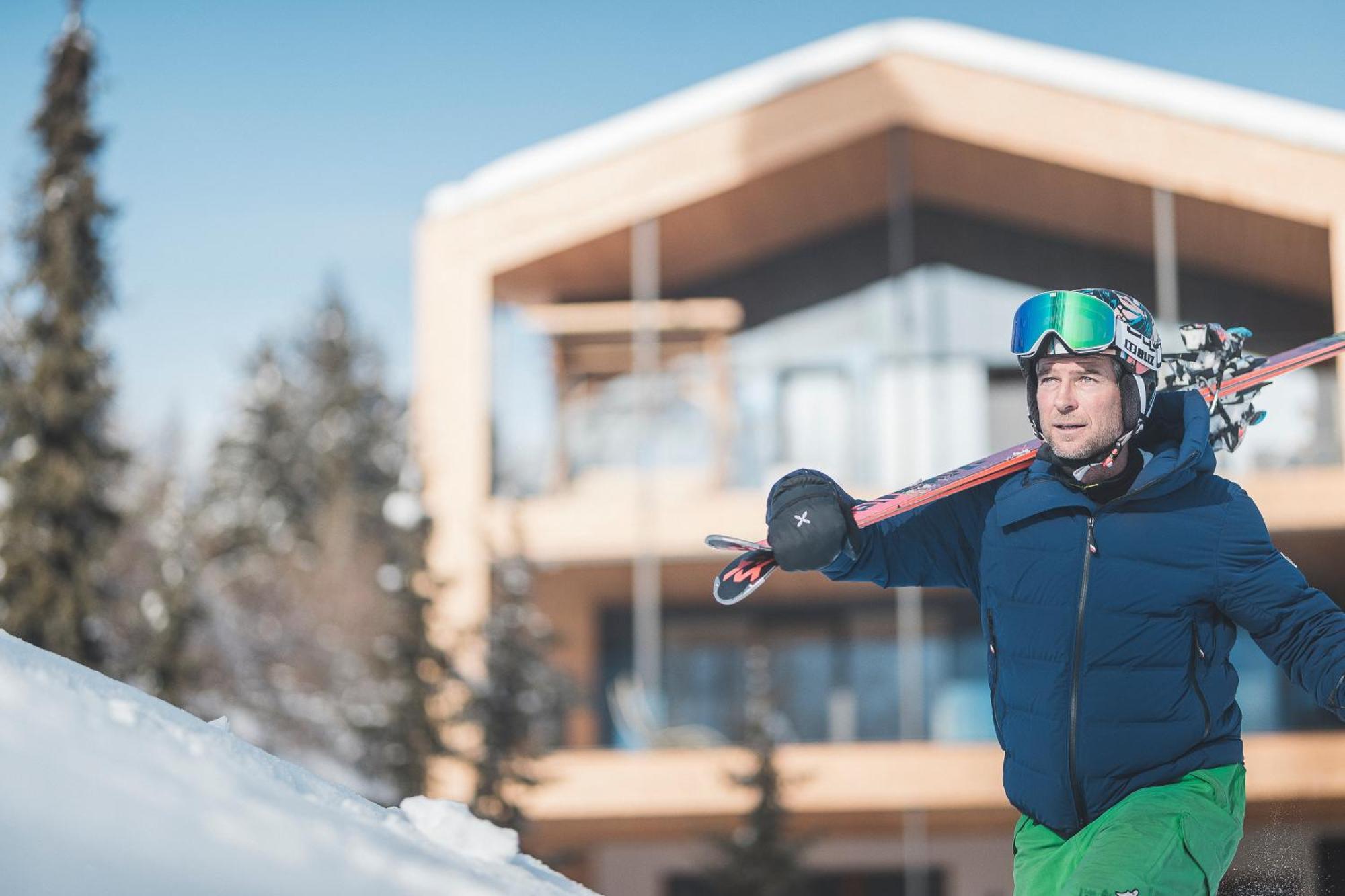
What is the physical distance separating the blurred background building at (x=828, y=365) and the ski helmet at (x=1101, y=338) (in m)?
12.5

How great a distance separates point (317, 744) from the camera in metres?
33.4

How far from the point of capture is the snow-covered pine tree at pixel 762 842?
51.0ft

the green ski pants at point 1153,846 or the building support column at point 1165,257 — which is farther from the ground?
the building support column at point 1165,257

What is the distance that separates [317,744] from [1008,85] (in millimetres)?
21604

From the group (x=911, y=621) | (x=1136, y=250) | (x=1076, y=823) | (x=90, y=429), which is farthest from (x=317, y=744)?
(x=1076, y=823)

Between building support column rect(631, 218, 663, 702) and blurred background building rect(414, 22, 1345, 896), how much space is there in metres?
0.04


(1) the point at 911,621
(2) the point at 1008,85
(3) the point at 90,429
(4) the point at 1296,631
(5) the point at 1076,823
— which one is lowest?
(5) the point at 1076,823

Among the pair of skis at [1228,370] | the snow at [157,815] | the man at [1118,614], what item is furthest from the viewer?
the pair of skis at [1228,370]

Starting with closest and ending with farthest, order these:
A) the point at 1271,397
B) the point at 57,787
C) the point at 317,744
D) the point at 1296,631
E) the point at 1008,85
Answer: the point at 57,787, the point at 1296,631, the point at 1271,397, the point at 1008,85, the point at 317,744

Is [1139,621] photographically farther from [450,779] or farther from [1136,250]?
[1136,250]

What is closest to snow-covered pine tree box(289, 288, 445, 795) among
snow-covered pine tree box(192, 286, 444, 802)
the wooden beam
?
snow-covered pine tree box(192, 286, 444, 802)

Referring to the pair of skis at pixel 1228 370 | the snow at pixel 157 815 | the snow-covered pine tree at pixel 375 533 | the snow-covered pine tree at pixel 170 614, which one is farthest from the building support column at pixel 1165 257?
the snow at pixel 157 815

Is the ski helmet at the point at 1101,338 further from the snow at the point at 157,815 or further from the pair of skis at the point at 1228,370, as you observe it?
the snow at the point at 157,815

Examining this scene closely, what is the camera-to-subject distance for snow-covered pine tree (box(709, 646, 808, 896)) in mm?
15539
